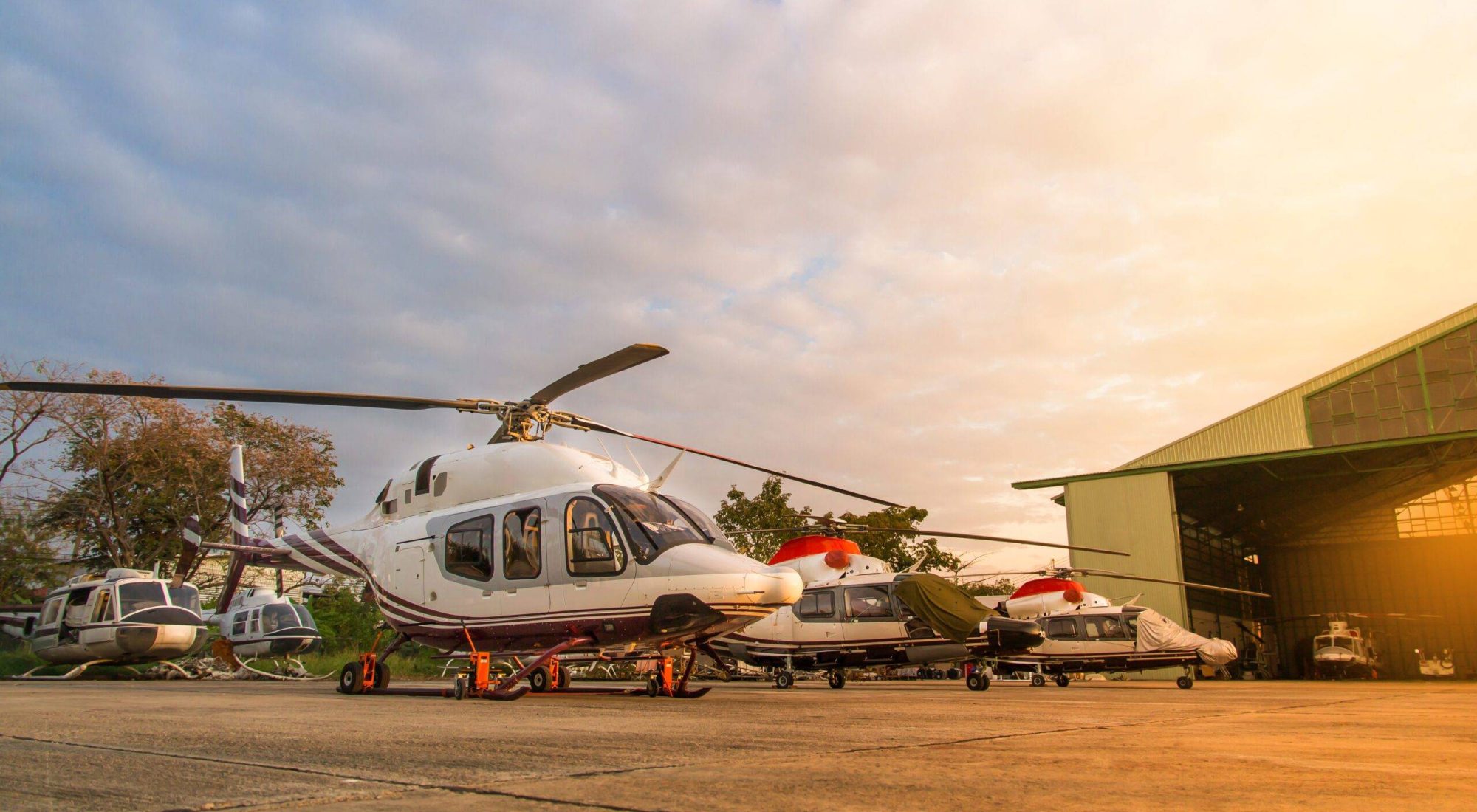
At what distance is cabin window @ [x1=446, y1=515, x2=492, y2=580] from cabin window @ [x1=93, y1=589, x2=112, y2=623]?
40.4 ft

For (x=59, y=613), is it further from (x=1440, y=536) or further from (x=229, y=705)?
(x=1440, y=536)

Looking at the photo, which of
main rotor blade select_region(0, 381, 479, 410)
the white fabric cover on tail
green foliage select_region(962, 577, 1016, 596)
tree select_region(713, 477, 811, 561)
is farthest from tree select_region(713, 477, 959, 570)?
main rotor blade select_region(0, 381, 479, 410)

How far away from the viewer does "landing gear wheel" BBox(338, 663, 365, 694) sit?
10617mm

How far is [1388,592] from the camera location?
127 feet

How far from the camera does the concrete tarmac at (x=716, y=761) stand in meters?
2.37

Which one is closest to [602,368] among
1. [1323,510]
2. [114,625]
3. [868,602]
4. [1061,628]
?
[868,602]

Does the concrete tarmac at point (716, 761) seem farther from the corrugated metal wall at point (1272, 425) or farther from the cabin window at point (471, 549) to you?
the corrugated metal wall at point (1272, 425)

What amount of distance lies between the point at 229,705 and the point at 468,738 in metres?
3.96

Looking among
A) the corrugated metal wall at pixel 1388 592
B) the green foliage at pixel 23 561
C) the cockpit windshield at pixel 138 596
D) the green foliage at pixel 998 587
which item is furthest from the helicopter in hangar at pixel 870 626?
the green foliage at pixel 998 587

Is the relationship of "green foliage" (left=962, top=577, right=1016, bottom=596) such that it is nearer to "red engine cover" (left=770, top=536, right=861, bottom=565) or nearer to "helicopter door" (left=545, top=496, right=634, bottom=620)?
"red engine cover" (left=770, top=536, right=861, bottom=565)

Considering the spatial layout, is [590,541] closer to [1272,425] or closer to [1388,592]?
[1272,425]

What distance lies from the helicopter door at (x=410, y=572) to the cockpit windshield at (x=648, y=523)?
9.84 ft

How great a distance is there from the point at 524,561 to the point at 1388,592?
43328mm

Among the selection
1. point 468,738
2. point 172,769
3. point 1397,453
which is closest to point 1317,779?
point 468,738
